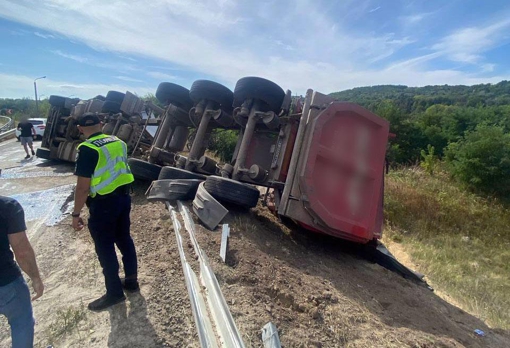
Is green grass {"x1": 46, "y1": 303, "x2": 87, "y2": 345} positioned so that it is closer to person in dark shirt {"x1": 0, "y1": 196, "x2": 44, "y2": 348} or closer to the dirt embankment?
the dirt embankment

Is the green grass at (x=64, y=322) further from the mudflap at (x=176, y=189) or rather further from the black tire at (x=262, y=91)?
the black tire at (x=262, y=91)

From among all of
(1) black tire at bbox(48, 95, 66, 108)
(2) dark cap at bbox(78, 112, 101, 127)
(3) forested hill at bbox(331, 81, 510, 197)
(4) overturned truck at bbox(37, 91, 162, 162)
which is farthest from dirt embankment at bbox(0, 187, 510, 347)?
Answer: (1) black tire at bbox(48, 95, 66, 108)

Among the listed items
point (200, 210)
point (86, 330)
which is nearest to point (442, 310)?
point (200, 210)

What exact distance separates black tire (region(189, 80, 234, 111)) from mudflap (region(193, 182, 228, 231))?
1.96m

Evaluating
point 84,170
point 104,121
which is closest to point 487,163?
point 104,121

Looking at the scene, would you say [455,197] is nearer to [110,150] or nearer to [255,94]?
[255,94]

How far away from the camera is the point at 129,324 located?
2342mm

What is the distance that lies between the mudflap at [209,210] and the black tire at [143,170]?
A: 199 centimetres

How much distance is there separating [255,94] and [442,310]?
10.6 feet

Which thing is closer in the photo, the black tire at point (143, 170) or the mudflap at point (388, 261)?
the mudflap at point (388, 261)

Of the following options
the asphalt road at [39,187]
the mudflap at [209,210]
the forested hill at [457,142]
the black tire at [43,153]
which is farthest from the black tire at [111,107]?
the mudflap at [209,210]

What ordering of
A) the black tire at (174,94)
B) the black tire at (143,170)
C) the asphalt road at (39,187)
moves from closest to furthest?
the asphalt road at (39,187) < the black tire at (143,170) < the black tire at (174,94)

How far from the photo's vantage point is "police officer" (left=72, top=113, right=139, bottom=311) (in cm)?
252

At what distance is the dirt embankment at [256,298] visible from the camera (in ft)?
7.42
